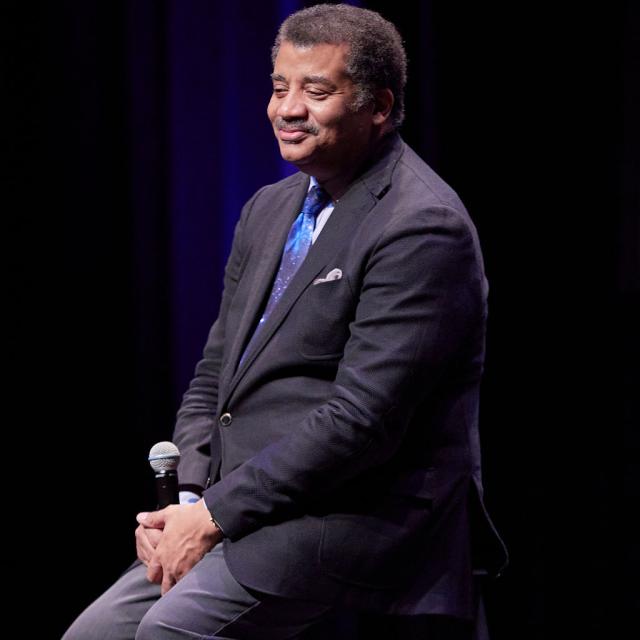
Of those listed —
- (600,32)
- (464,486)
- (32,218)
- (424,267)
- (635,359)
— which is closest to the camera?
(424,267)

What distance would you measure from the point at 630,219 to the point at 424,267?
1.54 metres

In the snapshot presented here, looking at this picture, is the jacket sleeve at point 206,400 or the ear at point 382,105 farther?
the jacket sleeve at point 206,400

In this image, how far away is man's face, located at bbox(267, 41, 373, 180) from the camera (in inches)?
72.7

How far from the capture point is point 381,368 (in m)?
1.67

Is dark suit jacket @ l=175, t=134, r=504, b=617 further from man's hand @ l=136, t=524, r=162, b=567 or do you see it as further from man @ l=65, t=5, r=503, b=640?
man's hand @ l=136, t=524, r=162, b=567

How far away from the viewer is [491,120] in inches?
104

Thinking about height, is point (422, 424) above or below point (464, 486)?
above

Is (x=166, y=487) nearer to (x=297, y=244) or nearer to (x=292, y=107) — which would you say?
(x=297, y=244)

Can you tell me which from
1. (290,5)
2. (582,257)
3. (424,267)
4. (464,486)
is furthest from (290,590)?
(290,5)

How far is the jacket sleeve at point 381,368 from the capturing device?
167 cm

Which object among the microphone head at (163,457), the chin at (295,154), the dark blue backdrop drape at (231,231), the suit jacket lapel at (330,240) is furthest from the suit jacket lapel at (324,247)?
the dark blue backdrop drape at (231,231)

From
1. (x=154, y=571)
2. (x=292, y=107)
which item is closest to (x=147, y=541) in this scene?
(x=154, y=571)

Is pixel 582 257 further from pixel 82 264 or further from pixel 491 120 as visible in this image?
pixel 82 264

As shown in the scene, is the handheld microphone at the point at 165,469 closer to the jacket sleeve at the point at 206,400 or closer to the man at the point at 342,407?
the man at the point at 342,407
